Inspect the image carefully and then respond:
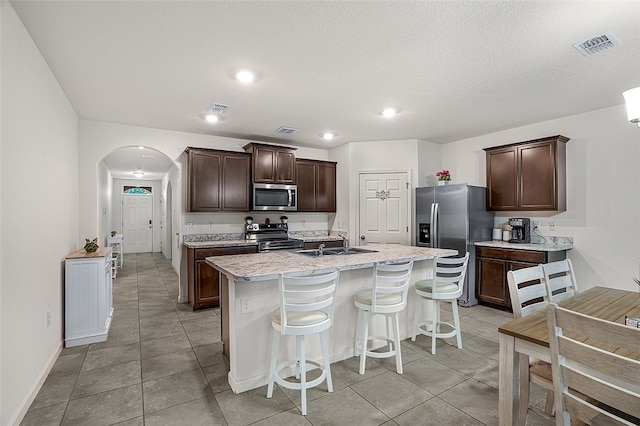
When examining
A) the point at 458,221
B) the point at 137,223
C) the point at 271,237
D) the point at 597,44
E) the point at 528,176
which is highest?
the point at 597,44

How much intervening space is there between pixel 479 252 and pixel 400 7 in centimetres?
383

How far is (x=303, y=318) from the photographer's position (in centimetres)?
229

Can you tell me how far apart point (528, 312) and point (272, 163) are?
417cm

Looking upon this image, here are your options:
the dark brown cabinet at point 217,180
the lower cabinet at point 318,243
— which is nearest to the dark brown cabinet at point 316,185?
the lower cabinet at point 318,243

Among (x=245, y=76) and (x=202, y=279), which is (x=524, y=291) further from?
(x=202, y=279)

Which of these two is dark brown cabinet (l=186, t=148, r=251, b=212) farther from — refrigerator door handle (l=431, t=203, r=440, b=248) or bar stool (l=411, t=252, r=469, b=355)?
bar stool (l=411, t=252, r=469, b=355)

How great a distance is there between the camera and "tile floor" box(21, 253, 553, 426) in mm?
2104

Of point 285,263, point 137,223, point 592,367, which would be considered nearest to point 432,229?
point 285,263

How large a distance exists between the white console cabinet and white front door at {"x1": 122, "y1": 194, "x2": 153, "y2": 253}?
820cm

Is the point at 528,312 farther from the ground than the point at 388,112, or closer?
closer

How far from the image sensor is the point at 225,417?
6.91ft

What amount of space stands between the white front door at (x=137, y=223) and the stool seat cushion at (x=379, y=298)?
10.3 metres

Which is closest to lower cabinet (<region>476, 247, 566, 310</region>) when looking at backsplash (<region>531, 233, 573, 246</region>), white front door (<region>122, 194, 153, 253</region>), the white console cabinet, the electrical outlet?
backsplash (<region>531, 233, 573, 246</region>)

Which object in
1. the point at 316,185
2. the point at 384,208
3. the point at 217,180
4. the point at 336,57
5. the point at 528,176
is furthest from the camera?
the point at 316,185
